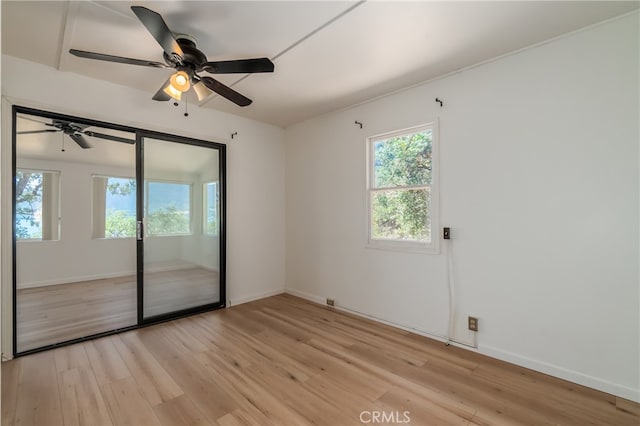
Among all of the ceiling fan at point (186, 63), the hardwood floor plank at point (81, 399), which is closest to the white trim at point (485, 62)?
the ceiling fan at point (186, 63)

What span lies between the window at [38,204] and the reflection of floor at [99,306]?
127cm

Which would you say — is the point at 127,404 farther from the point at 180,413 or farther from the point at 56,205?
the point at 56,205

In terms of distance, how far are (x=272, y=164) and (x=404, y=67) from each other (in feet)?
8.24

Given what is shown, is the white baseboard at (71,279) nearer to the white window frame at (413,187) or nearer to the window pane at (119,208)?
the window pane at (119,208)

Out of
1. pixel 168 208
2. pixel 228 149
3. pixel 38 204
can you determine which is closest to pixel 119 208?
pixel 38 204

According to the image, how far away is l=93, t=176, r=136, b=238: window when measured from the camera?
6.11 meters

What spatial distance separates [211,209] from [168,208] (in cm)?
56

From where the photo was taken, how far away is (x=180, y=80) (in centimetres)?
223

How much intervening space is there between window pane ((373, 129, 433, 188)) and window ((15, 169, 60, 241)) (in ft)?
19.9

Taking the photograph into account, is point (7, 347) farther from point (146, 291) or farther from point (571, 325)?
point (571, 325)

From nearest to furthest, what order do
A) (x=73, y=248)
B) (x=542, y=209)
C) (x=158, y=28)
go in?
(x=158, y=28), (x=542, y=209), (x=73, y=248)

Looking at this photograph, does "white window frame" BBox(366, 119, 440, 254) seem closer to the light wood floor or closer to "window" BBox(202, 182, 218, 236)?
the light wood floor

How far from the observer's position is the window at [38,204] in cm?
539

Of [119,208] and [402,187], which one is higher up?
Result: [402,187]
